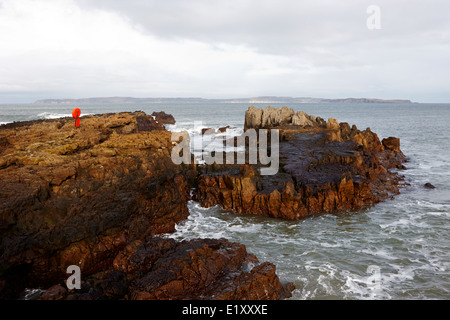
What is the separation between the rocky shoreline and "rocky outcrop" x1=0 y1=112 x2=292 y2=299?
1.4 inches

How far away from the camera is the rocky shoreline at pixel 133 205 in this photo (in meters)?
8.81

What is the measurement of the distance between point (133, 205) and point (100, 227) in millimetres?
1886

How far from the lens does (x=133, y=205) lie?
13.2 metres

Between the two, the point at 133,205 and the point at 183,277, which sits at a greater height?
the point at 133,205

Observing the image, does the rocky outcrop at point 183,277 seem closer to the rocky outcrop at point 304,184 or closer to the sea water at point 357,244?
the sea water at point 357,244

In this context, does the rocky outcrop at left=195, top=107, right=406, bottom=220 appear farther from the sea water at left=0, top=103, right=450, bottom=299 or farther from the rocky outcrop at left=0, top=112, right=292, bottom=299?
the rocky outcrop at left=0, top=112, right=292, bottom=299

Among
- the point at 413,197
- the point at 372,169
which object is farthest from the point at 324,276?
the point at 372,169

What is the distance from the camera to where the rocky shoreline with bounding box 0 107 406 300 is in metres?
8.81

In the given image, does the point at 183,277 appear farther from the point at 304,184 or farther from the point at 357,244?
the point at 304,184

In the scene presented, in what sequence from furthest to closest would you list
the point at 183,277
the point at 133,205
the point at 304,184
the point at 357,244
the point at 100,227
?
the point at 304,184 < the point at 133,205 < the point at 357,244 < the point at 100,227 < the point at 183,277

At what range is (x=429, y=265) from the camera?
11.3 meters

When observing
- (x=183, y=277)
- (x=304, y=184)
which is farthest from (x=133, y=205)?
(x=304, y=184)

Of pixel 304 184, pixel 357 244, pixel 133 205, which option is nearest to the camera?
pixel 357 244

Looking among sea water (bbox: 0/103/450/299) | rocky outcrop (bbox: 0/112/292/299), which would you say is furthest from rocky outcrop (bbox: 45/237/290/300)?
sea water (bbox: 0/103/450/299)
